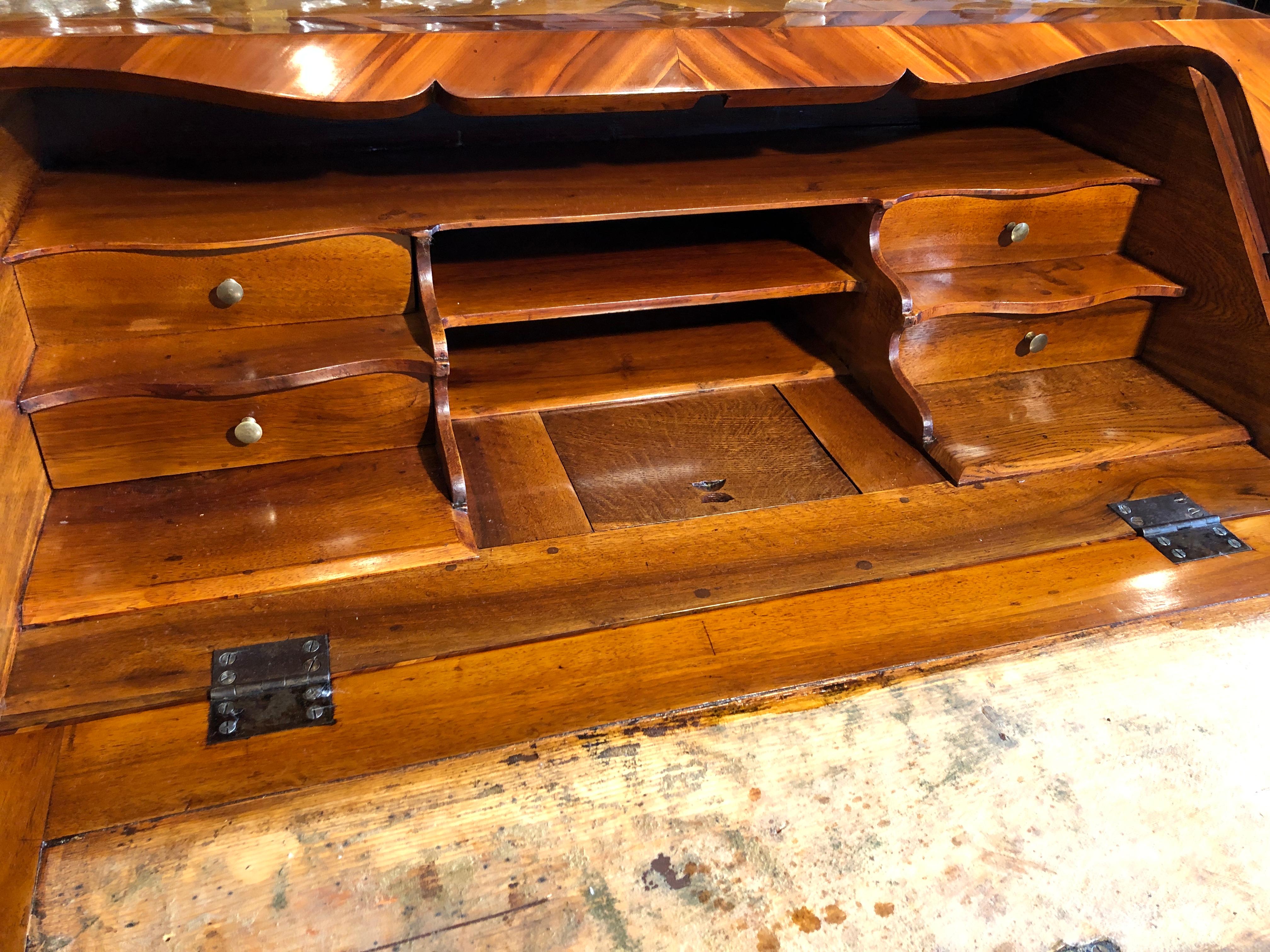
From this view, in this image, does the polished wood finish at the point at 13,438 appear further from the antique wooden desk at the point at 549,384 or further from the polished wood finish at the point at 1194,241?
the polished wood finish at the point at 1194,241

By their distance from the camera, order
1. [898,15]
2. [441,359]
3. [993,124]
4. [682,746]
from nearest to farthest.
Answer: [682,746], [441,359], [898,15], [993,124]

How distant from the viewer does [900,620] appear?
122 centimetres

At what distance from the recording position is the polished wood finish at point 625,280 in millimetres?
1406

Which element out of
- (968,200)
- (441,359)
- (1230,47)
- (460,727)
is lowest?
(460,727)

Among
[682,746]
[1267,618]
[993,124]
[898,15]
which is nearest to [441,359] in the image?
[682,746]

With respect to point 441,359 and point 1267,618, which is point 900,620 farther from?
point 441,359

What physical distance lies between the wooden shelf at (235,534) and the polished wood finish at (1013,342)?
32.4 inches

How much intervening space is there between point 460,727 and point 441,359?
0.49 meters

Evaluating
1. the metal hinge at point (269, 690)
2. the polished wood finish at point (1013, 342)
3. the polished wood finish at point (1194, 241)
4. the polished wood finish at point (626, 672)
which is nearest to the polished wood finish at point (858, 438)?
the polished wood finish at point (1013, 342)

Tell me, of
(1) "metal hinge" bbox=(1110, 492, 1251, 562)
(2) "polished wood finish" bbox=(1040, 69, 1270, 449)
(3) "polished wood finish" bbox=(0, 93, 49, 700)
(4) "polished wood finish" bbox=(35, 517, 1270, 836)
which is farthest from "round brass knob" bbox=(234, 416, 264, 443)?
(2) "polished wood finish" bbox=(1040, 69, 1270, 449)

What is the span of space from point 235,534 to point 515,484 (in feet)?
1.27

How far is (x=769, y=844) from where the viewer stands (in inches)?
37.9

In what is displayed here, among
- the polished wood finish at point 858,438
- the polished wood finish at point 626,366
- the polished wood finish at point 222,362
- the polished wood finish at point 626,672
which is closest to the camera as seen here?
the polished wood finish at point 626,672

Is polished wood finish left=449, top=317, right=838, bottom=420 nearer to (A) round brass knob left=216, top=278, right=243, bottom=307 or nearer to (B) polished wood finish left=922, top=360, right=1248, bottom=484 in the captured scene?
(B) polished wood finish left=922, top=360, right=1248, bottom=484
